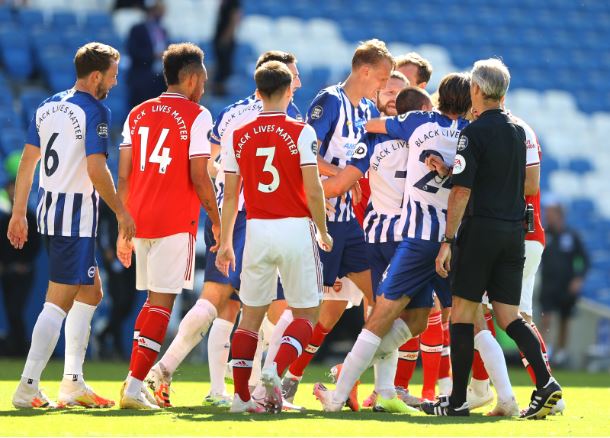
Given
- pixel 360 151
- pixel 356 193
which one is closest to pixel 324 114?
pixel 360 151

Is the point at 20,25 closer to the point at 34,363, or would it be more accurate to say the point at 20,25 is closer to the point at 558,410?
the point at 34,363

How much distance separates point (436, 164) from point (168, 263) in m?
1.73

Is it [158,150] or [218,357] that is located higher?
[158,150]

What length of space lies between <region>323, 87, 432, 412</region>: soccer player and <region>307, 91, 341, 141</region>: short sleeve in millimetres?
314

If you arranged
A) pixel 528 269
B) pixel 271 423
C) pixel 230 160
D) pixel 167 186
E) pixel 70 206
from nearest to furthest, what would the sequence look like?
pixel 271 423
pixel 230 160
pixel 70 206
pixel 167 186
pixel 528 269

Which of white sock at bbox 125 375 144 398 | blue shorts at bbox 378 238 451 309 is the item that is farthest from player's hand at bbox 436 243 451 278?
white sock at bbox 125 375 144 398

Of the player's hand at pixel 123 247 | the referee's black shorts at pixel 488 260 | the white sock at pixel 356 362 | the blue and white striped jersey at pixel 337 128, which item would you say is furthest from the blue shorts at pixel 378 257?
the player's hand at pixel 123 247

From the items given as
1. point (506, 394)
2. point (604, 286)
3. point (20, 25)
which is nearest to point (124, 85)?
point (20, 25)

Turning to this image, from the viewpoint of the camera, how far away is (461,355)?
273 inches

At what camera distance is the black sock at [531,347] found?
277 inches

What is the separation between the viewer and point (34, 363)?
23.5 ft

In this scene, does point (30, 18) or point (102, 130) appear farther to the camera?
point (30, 18)

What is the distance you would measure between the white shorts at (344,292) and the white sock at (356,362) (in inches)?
28.9

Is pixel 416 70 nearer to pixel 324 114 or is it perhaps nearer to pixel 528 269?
pixel 324 114
